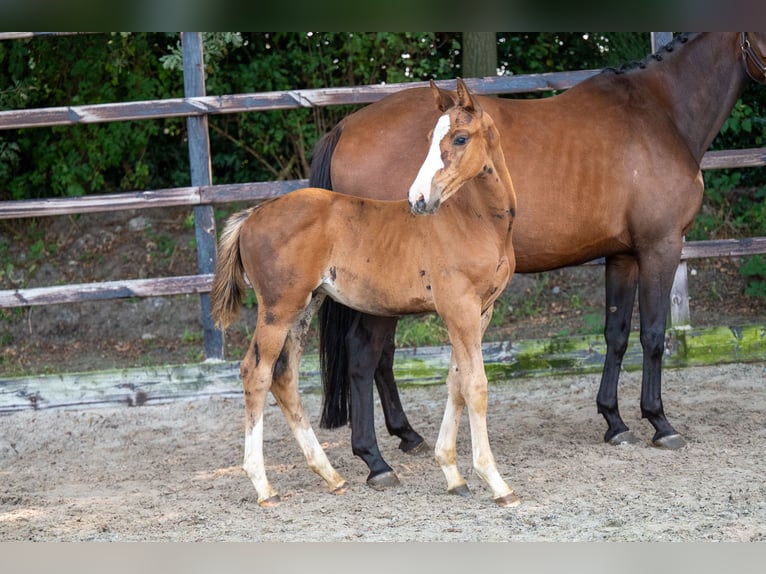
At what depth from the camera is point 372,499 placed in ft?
12.4

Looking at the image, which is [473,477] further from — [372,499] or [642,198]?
[642,198]

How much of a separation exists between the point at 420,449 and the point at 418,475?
46 cm

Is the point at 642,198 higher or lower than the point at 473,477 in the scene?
higher

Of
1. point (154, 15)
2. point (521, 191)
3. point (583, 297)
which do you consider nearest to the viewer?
point (154, 15)

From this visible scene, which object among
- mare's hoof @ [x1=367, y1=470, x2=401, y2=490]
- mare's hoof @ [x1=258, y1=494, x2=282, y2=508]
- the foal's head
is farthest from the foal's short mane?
mare's hoof @ [x1=258, y1=494, x2=282, y2=508]

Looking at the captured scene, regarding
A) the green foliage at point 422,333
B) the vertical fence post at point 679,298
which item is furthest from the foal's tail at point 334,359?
the vertical fence post at point 679,298

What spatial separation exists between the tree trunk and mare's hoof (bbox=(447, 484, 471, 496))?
4978 mm

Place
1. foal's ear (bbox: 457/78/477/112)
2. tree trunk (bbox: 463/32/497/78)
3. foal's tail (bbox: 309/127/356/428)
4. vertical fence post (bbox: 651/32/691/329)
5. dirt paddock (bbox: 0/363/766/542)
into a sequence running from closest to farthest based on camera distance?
dirt paddock (bbox: 0/363/766/542) → foal's ear (bbox: 457/78/477/112) → foal's tail (bbox: 309/127/356/428) → vertical fence post (bbox: 651/32/691/329) → tree trunk (bbox: 463/32/497/78)

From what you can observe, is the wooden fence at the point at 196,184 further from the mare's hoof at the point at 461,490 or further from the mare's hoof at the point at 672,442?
the mare's hoof at the point at 461,490

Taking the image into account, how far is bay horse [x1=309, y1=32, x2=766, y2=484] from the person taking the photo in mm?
4402

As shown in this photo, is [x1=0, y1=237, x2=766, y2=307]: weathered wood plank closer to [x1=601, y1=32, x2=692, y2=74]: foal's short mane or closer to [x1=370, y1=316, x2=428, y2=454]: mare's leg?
[x1=370, y1=316, x2=428, y2=454]: mare's leg

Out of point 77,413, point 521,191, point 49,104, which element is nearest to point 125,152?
point 49,104

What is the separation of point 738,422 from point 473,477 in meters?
1.74

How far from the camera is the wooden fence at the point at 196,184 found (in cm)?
579
